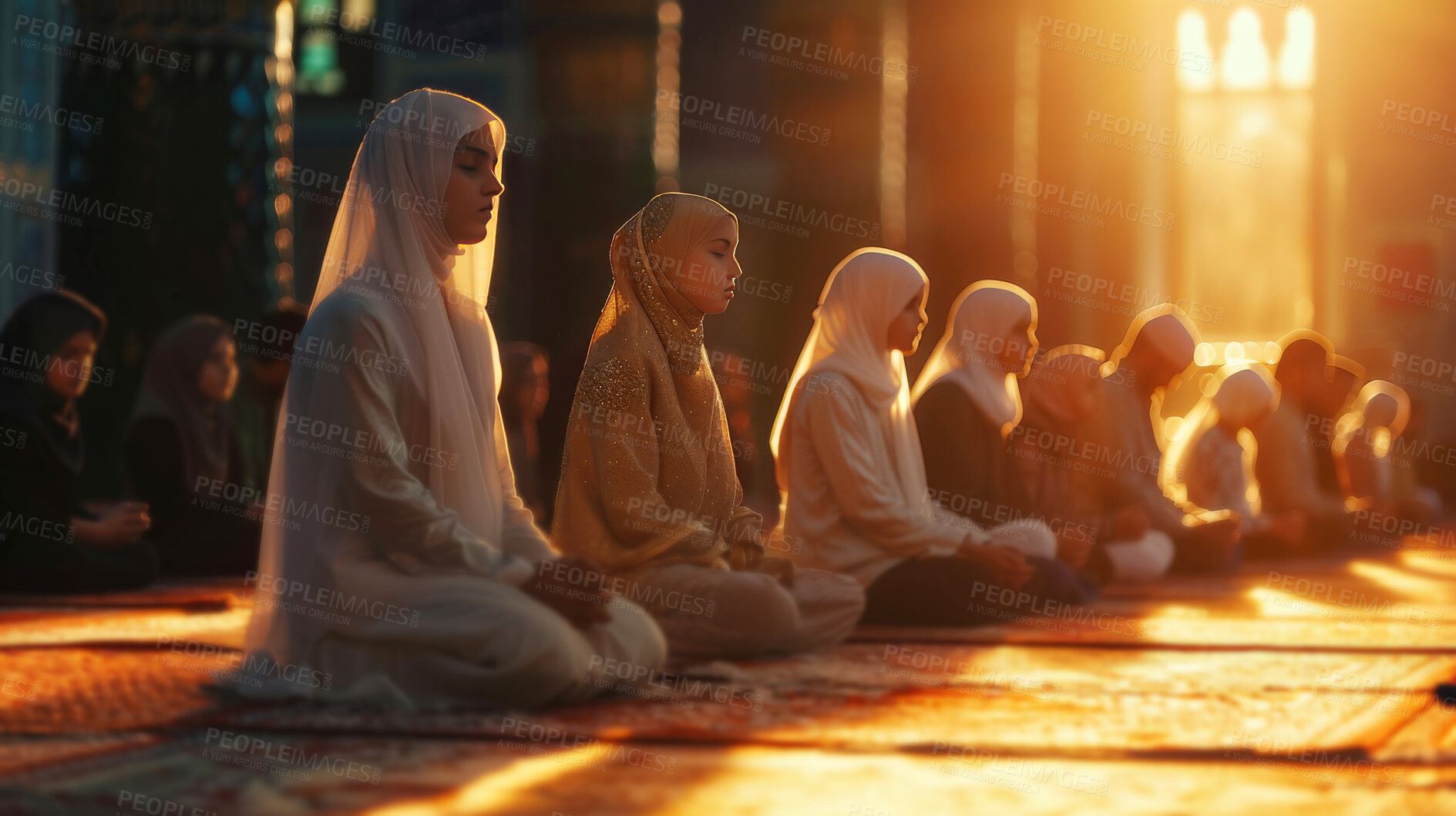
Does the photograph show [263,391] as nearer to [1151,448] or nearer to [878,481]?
[878,481]

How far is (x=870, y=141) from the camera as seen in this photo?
10.5m

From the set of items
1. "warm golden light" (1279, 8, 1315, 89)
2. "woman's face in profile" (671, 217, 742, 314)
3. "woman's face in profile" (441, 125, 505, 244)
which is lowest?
"woman's face in profile" (671, 217, 742, 314)

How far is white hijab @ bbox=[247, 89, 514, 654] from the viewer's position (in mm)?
2701

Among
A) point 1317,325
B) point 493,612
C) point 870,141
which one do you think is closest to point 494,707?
point 493,612

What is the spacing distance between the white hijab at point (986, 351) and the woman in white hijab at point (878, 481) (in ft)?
1.62

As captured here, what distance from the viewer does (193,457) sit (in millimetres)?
5324

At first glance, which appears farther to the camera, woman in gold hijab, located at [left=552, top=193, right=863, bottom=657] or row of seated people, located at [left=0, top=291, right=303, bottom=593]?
row of seated people, located at [left=0, top=291, right=303, bottom=593]

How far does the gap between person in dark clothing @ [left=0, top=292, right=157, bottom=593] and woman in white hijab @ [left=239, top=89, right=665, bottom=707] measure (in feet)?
6.93

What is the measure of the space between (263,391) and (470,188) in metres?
3.79

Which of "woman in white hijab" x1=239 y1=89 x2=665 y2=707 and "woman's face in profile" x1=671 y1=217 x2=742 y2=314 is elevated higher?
"woman's face in profile" x1=671 y1=217 x2=742 y2=314

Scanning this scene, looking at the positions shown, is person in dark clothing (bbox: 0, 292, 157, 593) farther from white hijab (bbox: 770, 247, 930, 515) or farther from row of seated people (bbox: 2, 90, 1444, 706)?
white hijab (bbox: 770, 247, 930, 515)

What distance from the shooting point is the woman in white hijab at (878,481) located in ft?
12.7

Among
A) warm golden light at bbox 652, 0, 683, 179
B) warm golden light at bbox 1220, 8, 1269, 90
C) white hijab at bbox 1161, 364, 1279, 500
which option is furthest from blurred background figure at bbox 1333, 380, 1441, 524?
warm golden light at bbox 652, 0, 683, 179

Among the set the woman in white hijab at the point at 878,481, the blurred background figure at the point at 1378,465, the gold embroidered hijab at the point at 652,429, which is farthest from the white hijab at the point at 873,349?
the blurred background figure at the point at 1378,465
